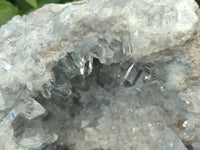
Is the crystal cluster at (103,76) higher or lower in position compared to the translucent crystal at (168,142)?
higher

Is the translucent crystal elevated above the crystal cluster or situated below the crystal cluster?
below

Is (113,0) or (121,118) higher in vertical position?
(113,0)

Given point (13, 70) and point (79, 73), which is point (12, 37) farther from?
point (79, 73)

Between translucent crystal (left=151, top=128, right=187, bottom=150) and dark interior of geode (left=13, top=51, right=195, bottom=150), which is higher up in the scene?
dark interior of geode (left=13, top=51, right=195, bottom=150)

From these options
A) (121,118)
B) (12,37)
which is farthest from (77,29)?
(121,118)

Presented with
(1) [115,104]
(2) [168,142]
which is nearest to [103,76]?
(1) [115,104]

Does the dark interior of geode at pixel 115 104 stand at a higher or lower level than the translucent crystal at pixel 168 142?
higher
